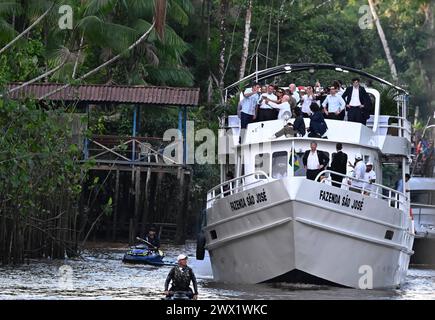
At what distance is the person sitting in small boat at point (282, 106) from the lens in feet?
105

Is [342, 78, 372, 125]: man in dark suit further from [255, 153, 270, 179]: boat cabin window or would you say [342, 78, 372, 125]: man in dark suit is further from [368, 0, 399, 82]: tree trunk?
[368, 0, 399, 82]: tree trunk

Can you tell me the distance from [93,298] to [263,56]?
33.7m

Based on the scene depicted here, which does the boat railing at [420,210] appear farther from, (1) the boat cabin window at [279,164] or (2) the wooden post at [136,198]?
(1) the boat cabin window at [279,164]

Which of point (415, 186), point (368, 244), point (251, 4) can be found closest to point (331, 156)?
A: point (368, 244)

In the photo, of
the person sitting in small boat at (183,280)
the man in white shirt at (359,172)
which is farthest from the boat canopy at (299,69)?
the person sitting in small boat at (183,280)

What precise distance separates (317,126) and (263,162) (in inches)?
58.2

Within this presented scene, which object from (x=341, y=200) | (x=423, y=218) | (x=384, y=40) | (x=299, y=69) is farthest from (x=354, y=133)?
(x=384, y=40)

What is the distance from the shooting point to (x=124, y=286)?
31.6 m

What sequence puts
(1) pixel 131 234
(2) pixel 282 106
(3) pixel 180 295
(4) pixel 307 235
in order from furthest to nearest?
(1) pixel 131 234, (2) pixel 282 106, (4) pixel 307 235, (3) pixel 180 295

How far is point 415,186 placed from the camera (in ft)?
152

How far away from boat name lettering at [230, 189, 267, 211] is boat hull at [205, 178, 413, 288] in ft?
0.07

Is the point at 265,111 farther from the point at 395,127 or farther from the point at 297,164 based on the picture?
the point at 395,127

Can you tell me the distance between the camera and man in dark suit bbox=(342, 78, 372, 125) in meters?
32.4

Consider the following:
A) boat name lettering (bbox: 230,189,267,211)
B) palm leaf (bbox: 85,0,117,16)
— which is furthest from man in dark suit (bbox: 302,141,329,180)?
palm leaf (bbox: 85,0,117,16)
